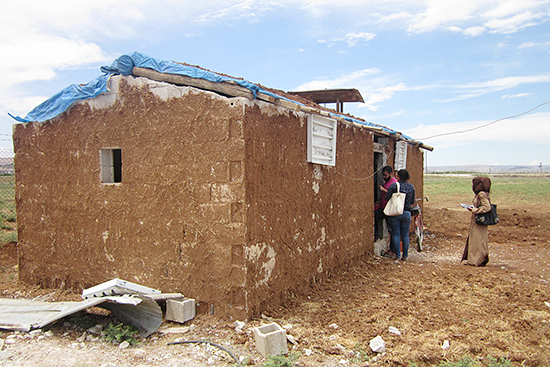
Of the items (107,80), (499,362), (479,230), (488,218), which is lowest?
(499,362)

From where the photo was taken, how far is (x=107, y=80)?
511 centimetres

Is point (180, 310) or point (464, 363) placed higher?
point (180, 310)

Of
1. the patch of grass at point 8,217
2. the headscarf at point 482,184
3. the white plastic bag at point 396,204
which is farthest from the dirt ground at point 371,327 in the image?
the patch of grass at point 8,217

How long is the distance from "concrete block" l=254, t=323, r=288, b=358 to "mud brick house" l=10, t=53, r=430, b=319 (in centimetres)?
60

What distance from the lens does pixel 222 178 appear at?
4.36 meters

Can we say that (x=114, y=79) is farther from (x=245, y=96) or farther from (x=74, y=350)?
(x=74, y=350)

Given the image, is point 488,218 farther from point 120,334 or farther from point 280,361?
point 120,334

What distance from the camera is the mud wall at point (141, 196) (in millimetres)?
4352

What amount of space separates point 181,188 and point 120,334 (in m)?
1.66

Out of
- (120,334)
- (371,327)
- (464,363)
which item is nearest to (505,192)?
(371,327)

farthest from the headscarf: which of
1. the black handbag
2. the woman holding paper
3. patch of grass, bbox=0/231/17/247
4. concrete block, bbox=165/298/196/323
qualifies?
patch of grass, bbox=0/231/17/247

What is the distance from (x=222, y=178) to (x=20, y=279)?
3987 millimetres

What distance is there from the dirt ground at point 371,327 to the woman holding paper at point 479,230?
49 cm

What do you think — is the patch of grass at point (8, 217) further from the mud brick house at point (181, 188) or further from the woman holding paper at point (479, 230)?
the woman holding paper at point (479, 230)
